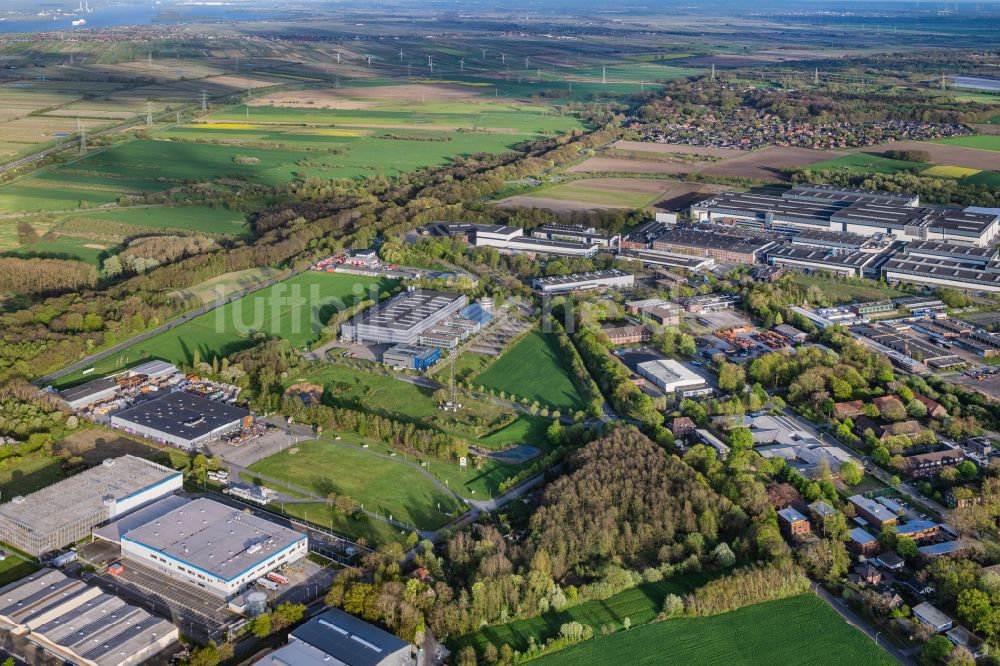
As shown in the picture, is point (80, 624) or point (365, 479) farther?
point (365, 479)

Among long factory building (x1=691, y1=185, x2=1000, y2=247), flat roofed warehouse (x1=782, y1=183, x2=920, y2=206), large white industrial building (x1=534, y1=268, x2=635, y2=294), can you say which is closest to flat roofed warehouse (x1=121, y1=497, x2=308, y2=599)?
large white industrial building (x1=534, y1=268, x2=635, y2=294)

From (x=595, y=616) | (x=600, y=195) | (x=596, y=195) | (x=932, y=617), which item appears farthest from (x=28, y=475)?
(x=600, y=195)

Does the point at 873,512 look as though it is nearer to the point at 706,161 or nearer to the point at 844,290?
the point at 844,290

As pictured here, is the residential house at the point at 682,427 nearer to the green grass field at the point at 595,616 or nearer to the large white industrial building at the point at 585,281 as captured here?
the green grass field at the point at 595,616

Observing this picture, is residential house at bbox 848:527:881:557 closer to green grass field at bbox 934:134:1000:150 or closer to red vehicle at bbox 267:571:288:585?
red vehicle at bbox 267:571:288:585

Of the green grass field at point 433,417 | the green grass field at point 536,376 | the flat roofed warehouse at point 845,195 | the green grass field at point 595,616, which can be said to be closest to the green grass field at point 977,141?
the flat roofed warehouse at point 845,195

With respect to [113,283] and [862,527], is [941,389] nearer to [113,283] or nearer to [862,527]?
[862,527]

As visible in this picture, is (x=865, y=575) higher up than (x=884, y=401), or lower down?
lower down
